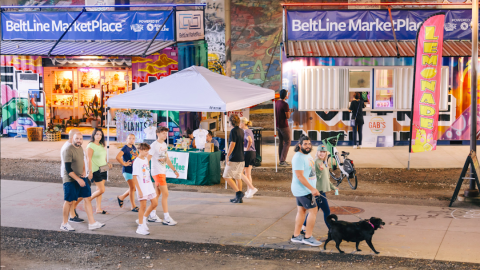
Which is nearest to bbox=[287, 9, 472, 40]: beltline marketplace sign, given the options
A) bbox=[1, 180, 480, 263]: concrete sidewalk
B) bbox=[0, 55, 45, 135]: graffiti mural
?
bbox=[1, 180, 480, 263]: concrete sidewalk

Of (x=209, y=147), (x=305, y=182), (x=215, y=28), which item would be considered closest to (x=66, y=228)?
(x=305, y=182)

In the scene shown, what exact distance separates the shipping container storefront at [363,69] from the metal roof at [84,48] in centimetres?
471

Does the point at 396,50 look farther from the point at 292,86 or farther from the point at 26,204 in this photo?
the point at 26,204

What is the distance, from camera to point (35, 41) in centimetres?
1973

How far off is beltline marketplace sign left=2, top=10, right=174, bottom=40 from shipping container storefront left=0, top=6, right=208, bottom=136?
0.12 ft

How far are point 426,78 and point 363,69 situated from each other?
182 inches

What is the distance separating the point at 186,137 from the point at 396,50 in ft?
27.2

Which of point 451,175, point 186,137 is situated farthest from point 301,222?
point 451,175

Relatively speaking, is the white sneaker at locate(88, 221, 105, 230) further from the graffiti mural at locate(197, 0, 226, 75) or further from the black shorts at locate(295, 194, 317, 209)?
the graffiti mural at locate(197, 0, 226, 75)

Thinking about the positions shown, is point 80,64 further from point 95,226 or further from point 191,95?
point 95,226

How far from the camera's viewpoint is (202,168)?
12.5m

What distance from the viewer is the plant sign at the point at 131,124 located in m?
18.5

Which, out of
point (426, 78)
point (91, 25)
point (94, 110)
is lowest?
point (94, 110)

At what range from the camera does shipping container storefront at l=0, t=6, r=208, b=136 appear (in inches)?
733
